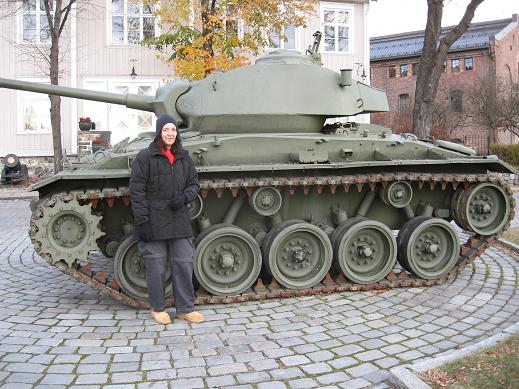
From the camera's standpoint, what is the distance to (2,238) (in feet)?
35.9

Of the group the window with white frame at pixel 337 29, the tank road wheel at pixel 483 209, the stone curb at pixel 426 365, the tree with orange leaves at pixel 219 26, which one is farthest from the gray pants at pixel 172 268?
the window with white frame at pixel 337 29

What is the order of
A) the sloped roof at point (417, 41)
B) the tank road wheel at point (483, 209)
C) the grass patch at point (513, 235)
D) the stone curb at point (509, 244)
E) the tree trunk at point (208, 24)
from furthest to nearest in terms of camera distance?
1. the sloped roof at point (417, 41)
2. the tree trunk at point (208, 24)
3. the grass patch at point (513, 235)
4. the stone curb at point (509, 244)
5. the tank road wheel at point (483, 209)

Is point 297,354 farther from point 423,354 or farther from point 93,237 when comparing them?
point 93,237

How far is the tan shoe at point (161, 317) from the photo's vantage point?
586 cm

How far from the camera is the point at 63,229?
19.6 ft

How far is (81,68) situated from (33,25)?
262 cm

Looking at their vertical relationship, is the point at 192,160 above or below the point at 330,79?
below

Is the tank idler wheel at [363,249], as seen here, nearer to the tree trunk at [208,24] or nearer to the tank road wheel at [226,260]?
the tank road wheel at [226,260]

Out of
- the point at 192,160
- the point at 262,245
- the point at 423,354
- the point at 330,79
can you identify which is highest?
the point at 330,79

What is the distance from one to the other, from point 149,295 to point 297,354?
1916mm

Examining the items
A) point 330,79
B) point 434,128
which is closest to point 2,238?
point 330,79

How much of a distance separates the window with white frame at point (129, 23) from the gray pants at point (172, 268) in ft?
60.1

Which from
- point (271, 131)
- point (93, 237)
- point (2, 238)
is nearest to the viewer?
point (93, 237)

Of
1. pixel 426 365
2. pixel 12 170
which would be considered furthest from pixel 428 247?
pixel 12 170
